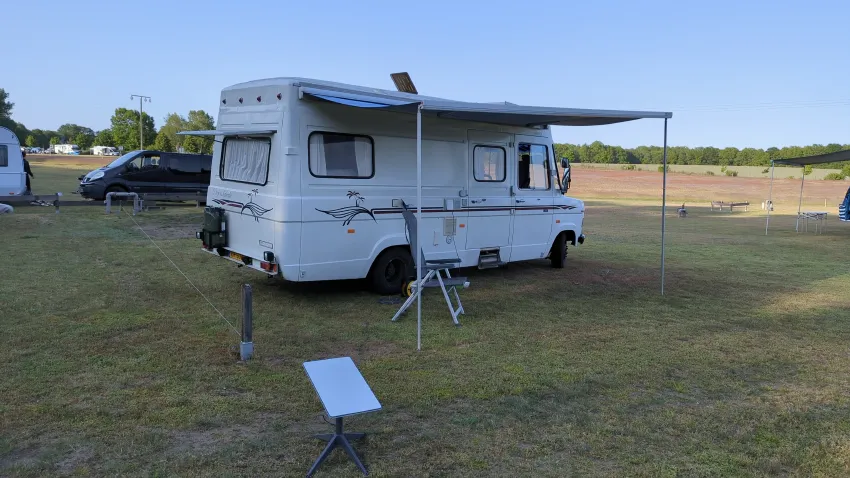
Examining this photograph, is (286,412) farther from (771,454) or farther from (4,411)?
(771,454)

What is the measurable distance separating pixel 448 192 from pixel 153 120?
89.2m

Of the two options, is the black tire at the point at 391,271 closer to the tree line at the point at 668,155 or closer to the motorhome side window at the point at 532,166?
the motorhome side window at the point at 532,166

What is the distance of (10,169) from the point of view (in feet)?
57.1

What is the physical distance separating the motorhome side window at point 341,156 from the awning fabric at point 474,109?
0.52 metres

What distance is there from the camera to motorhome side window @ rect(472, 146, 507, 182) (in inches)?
342

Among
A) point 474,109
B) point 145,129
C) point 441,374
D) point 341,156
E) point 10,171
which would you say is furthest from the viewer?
point 145,129

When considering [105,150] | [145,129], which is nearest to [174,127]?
[145,129]

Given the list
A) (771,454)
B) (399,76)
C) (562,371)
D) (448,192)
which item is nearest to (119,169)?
(399,76)

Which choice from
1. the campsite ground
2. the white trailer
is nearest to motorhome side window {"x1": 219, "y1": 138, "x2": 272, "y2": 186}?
the campsite ground

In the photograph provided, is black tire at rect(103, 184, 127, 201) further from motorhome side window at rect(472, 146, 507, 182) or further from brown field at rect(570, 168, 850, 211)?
brown field at rect(570, 168, 850, 211)

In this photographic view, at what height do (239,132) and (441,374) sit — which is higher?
(239,132)

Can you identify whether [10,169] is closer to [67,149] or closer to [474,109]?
[474,109]

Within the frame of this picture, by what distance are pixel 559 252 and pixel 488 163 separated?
2.38 metres

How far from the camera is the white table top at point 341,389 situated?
11.1 ft
